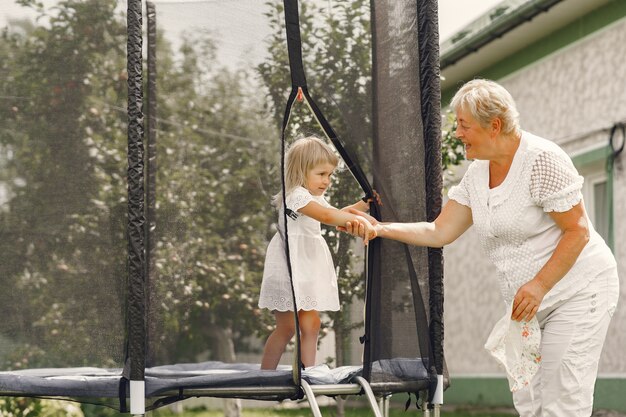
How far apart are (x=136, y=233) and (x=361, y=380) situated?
88 centimetres

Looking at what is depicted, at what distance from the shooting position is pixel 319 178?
3.55 meters

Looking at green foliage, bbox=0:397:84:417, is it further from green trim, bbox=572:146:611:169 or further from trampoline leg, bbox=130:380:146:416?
green trim, bbox=572:146:611:169

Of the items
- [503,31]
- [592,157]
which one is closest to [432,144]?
[592,157]

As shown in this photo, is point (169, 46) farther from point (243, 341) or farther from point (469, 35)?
point (469, 35)

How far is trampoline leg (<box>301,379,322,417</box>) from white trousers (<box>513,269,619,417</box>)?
0.67 meters

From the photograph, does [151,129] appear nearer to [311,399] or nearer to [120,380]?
[120,380]

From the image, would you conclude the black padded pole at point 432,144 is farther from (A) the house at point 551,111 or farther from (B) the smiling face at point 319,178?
(A) the house at point 551,111

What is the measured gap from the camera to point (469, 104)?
3.19 metres

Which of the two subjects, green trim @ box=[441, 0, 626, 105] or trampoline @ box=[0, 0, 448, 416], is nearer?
trampoline @ box=[0, 0, 448, 416]

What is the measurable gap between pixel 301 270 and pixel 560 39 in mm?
4333

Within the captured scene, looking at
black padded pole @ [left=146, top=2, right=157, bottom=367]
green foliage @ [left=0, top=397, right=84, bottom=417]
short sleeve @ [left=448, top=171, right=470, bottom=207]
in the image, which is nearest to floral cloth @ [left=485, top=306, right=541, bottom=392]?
short sleeve @ [left=448, top=171, right=470, bottom=207]

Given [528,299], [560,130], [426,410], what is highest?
[560,130]

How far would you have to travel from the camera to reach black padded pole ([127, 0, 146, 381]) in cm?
315

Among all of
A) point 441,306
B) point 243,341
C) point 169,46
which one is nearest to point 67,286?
point 243,341
